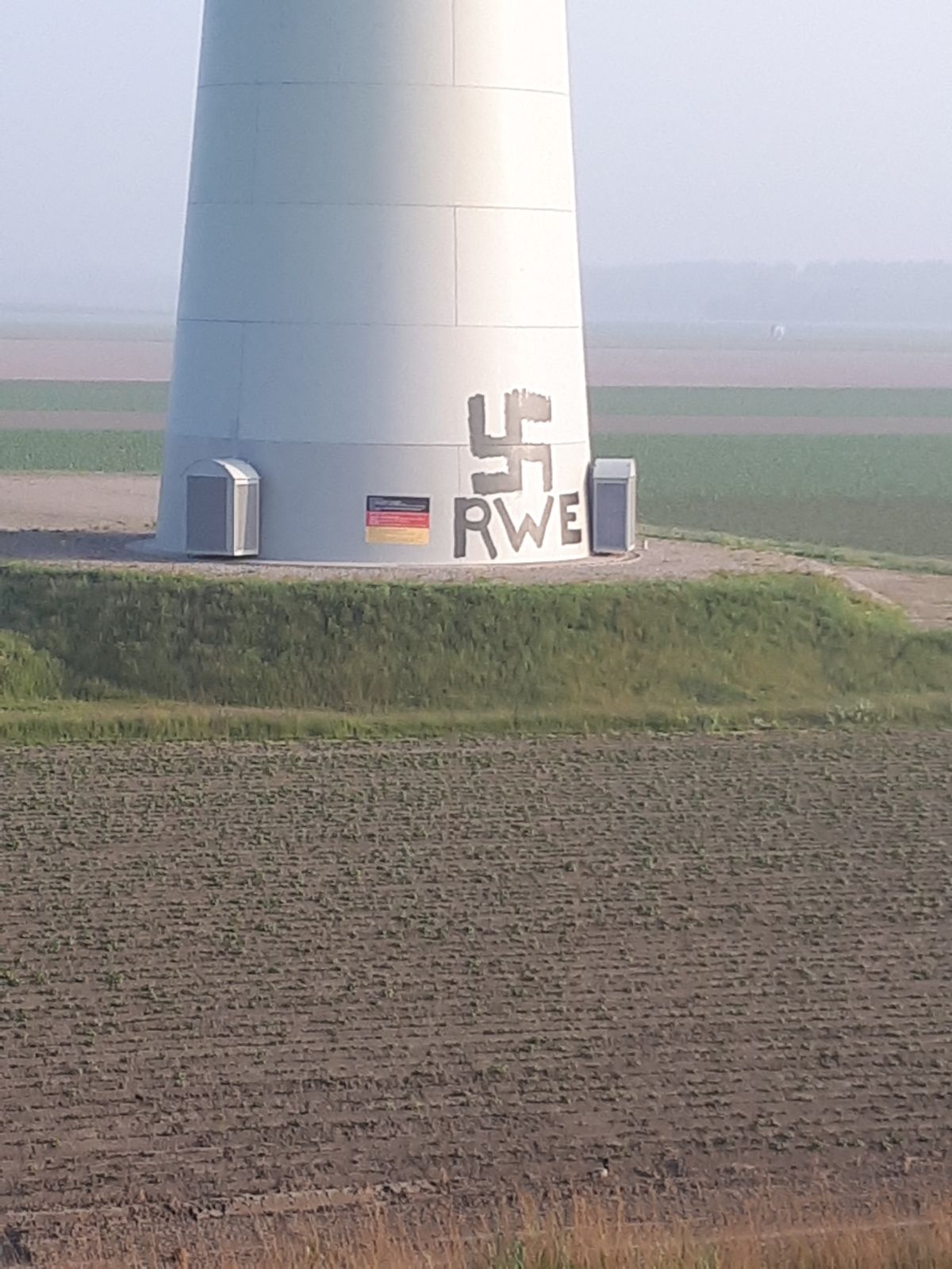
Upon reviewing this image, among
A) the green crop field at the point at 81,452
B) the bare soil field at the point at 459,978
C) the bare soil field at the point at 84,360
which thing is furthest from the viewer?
the bare soil field at the point at 84,360

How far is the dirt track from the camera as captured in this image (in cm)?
2497

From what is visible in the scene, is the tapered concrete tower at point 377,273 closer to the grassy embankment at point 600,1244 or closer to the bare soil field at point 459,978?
the bare soil field at point 459,978

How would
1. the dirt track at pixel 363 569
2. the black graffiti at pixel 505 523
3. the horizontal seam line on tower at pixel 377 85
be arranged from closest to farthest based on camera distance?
the horizontal seam line on tower at pixel 377 85
the dirt track at pixel 363 569
the black graffiti at pixel 505 523

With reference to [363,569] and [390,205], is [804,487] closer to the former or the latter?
[363,569]

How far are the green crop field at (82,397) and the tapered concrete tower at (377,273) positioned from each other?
6071 cm

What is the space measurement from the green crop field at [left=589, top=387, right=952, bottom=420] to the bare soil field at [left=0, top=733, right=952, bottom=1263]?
73.0 metres

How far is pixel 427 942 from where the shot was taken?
15.7m

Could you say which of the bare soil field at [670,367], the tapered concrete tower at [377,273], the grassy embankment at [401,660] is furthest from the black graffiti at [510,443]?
the bare soil field at [670,367]

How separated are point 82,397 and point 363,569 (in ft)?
249

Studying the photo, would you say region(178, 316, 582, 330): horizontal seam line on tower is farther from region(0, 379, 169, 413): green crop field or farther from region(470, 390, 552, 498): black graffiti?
region(0, 379, 169, 413): green crop field

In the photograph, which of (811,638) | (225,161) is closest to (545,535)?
(811,638)

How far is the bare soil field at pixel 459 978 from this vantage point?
11820 millimetres

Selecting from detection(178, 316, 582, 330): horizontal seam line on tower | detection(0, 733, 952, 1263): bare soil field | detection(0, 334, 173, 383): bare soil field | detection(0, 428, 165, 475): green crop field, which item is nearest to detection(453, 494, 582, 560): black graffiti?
detection(178, 316, 582, 330): horizontal seam line on tower

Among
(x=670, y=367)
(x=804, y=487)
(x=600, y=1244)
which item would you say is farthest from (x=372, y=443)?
(x=670, y=367)
